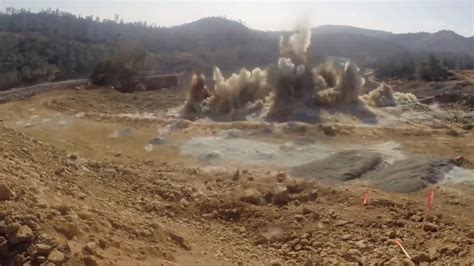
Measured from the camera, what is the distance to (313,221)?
36.3ft

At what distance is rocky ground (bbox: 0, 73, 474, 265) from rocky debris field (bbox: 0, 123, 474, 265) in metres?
0.02

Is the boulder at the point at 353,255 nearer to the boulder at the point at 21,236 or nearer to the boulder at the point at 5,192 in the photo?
the boulder at the point at 21,236

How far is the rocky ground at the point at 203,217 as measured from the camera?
7.18m

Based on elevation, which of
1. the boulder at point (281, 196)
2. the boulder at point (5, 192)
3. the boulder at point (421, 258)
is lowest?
the boulder at point (281, 196)

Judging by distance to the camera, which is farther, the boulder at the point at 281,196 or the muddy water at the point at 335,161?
the muddy water at the point at 335,161

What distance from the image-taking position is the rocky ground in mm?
7176

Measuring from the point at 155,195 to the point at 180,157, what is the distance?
271 inches

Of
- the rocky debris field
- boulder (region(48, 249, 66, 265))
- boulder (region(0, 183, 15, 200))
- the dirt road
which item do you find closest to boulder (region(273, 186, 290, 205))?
the rocky debris field

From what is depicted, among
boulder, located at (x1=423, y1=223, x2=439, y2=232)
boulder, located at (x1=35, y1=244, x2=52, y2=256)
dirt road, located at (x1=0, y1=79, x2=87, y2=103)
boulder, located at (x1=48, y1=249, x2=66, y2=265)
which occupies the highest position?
boulder, located at (x1=35, y1=244, x2=52, y2=256)

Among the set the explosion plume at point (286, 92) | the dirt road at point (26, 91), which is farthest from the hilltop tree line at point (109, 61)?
the explosion plume at point (286, 92)

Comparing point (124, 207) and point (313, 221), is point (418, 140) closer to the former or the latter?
point (313, 221)

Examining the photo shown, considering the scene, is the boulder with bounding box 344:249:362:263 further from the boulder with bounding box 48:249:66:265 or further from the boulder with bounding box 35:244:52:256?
the boulder with bounding box 35:244:52:256

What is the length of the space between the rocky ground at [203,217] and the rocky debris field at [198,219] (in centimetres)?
2

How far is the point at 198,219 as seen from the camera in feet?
36.3
